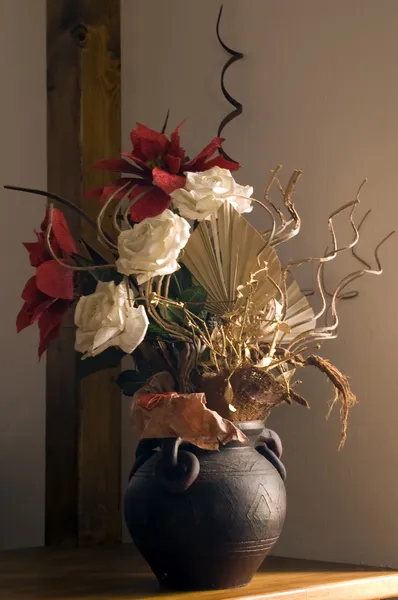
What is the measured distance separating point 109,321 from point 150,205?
17 cm

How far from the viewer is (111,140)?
180 centimetres

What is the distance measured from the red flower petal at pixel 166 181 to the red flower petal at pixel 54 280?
0.54ft

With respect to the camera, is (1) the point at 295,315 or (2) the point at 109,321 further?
(1) the point at 295,315

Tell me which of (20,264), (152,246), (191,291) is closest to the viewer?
(152,246)

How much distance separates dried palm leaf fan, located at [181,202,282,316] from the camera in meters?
1.24

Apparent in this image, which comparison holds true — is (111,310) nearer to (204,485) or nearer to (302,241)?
(204,485)

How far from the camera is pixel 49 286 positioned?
3.92ft

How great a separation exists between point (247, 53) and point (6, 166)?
52cm

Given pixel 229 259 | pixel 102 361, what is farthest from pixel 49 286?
pixel 229 259

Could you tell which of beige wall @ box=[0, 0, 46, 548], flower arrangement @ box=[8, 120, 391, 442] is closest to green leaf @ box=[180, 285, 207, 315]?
flower arrangement @ box=[8, 120, 391, 442]

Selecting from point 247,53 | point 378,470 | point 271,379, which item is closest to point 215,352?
point 271,379

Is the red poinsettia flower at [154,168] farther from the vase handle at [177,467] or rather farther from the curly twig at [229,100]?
the curly twig at [229,100]

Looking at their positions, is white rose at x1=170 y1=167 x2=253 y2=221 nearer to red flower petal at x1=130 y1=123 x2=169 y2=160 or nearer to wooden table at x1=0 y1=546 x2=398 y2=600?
red flower petal at x1=130 y1=123 x2=169 y2=160

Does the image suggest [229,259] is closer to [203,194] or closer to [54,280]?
[203,194]
